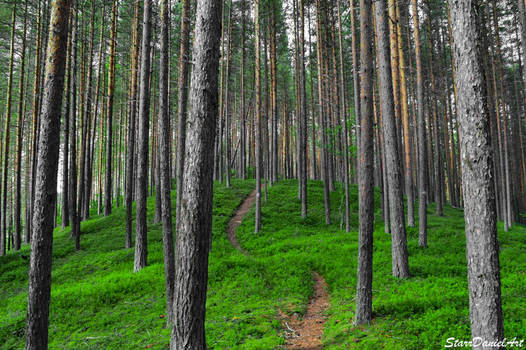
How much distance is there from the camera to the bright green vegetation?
5.70 metres

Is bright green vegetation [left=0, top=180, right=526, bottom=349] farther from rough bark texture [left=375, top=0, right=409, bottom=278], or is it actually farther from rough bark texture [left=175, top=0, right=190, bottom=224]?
rough bark texture [left=175, top=0, right=190, bottom=224]

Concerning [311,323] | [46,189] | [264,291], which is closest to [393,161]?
[311,323]

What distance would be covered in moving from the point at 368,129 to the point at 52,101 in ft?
22.0

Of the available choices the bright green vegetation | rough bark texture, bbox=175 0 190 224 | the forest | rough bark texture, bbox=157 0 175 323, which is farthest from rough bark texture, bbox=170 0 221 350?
rough bark texture, bbox=175 0 190 224

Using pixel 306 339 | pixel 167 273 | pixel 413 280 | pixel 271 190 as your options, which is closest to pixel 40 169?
pixel 167 273

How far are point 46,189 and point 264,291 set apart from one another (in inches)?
275

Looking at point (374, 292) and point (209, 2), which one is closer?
point (209, 2)

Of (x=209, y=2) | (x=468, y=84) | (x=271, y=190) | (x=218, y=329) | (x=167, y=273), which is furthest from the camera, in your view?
(x=271, y=190)

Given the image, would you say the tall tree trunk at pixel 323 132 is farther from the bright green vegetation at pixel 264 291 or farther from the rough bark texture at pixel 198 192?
the rough bark texture at pixel 198 192

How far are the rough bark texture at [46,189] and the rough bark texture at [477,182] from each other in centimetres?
675

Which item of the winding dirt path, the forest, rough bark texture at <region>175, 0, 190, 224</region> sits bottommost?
the winding dirt path

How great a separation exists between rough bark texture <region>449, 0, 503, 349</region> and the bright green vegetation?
5.53 feet

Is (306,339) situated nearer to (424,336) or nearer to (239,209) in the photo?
(424,336)

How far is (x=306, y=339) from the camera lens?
6066 mm
